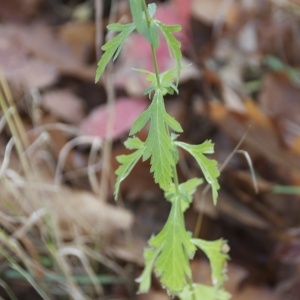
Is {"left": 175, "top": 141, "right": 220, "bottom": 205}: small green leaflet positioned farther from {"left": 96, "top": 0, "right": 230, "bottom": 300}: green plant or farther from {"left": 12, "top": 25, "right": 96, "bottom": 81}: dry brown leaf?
{"left": 12, "top": 25, "right": 96, "bottom": 81}: dry brown leaf

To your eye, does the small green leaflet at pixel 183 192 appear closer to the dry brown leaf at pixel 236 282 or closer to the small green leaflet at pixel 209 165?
the small green leaflet at pixel 209 165

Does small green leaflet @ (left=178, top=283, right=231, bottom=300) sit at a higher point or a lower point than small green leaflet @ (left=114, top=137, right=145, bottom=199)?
lower

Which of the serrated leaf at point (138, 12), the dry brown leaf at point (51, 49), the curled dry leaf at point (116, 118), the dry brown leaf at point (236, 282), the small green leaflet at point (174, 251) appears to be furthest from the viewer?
the dry brown leaf at point (51, 49)

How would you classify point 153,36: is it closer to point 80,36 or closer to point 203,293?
point 203,293

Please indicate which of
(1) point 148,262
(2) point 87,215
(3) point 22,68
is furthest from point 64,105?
(1) point 148,262

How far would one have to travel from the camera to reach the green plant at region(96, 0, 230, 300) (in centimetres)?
43

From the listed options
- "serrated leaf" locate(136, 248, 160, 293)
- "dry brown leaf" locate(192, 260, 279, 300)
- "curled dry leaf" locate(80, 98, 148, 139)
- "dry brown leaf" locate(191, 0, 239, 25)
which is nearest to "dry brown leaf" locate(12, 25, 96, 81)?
"curled dry leaf" locate(80, 98, 148, 139)

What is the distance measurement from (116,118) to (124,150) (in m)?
0.08

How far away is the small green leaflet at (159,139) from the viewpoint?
434 mm

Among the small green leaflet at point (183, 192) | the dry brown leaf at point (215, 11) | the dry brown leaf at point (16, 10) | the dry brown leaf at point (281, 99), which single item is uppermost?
the dry brown leaf at point (16, 10)

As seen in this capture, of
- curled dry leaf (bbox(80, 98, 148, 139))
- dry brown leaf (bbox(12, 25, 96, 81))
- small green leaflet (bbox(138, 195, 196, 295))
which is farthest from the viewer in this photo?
dry brown leaf (bbox(12, 25, 96, 81))

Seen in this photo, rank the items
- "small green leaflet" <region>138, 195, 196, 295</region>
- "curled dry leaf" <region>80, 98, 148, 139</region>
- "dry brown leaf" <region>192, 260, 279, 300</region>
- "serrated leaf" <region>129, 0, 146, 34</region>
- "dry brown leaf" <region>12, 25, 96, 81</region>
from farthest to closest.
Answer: "dry brown leaf" <region>12, 25, 96, 81</region> → "curled dry leaf" <region>80, 98, 148, 139</region> → "dry brown leaf" <region>192, 260, 279, 300</region> → "small green leaflet" <region>138, 195, 196, 295</region> → "serrated leaf" <region>129, 0, 146, 34</region>

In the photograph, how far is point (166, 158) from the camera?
1.44 feet

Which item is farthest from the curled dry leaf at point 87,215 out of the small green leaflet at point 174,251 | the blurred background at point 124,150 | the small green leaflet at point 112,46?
the small green leaflet at point 112,46
